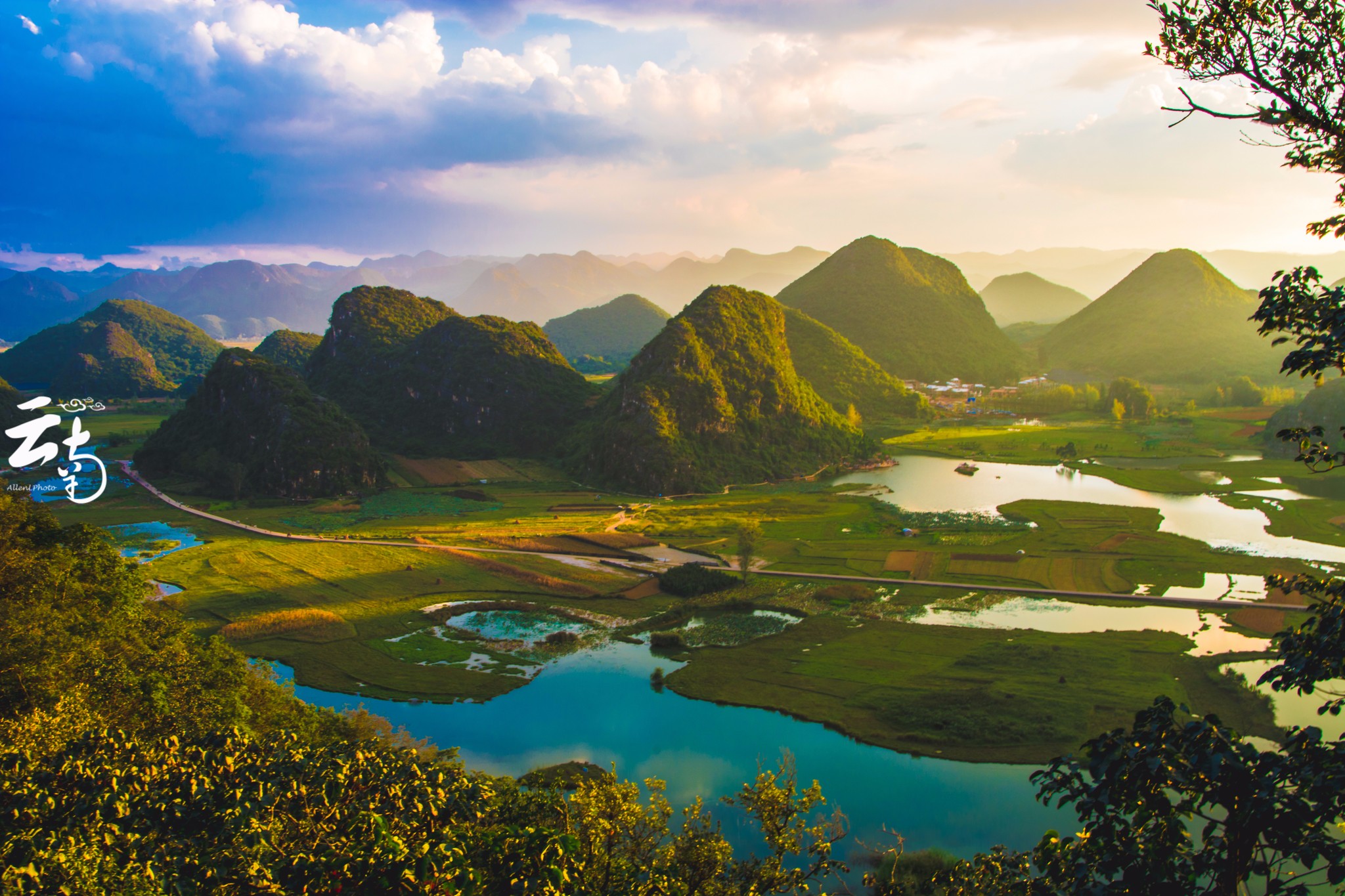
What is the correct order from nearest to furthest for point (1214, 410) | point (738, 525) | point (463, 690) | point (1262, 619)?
1. point (463, 690)
2. point (1262, 619)
3. point (738, 525)
4. point (1214, 410)

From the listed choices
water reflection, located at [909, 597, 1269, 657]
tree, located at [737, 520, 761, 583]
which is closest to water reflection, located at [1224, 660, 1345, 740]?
water reflection, located at [909, 597, 1269, 657]

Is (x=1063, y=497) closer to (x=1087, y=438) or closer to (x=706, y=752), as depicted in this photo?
(x=1087, y=438)

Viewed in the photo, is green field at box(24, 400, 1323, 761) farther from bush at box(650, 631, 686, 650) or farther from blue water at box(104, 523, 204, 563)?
blue water at box(104, 523, 204, 563)

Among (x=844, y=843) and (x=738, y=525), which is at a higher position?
(x=738, y=525)

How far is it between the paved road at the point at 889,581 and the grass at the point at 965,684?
7.76 m

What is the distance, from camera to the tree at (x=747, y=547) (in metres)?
61.2

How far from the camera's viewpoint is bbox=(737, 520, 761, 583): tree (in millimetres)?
61156

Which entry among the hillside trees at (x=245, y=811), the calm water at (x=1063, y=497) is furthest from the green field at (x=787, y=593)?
the hillside trees at (x=245, y=811)

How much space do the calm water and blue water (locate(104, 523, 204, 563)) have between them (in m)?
72.7

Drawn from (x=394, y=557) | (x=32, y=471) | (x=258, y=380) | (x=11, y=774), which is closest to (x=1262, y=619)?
(x=11, y=774)

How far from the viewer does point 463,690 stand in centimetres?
4303

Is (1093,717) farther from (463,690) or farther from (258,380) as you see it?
(258,380)

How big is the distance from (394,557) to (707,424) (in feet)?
164

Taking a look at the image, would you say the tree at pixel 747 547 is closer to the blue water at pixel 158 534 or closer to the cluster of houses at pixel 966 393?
the blue water at pixel 158 534
